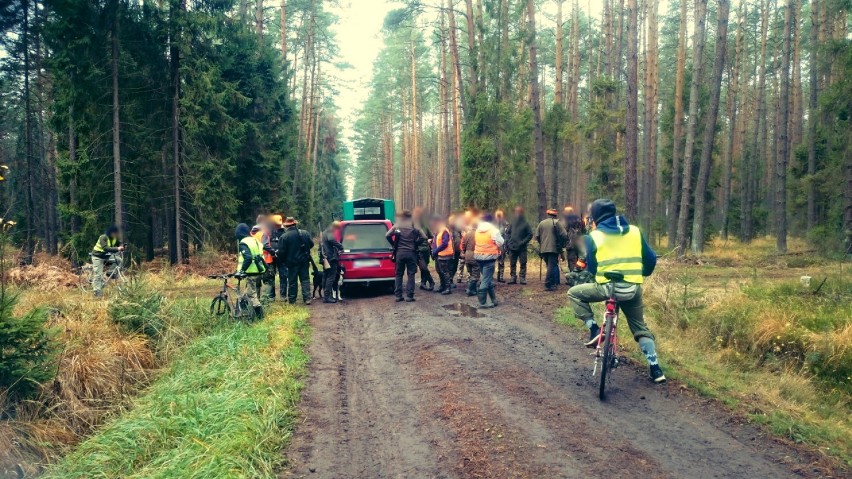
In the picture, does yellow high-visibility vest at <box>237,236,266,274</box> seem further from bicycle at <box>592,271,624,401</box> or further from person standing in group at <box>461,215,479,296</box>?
bicycle at <box>592,271,624,401</box>

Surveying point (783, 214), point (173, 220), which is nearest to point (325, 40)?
point (173, 220)

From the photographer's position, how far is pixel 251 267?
11336 millimetres

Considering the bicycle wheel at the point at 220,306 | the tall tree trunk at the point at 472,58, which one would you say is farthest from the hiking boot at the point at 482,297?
the tall tree trunk at the point at 472,58

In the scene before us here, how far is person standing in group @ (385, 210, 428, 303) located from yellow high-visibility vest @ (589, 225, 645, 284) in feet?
22.1

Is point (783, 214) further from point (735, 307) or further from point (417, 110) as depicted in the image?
point (417, 110)

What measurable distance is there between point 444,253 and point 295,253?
3.56 metres

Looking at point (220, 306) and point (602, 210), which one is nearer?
point (602, 210)

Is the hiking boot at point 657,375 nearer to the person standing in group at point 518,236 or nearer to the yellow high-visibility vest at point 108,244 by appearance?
the person standing in group at point 518,236

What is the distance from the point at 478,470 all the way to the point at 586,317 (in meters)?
3.10

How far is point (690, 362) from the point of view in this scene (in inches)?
324

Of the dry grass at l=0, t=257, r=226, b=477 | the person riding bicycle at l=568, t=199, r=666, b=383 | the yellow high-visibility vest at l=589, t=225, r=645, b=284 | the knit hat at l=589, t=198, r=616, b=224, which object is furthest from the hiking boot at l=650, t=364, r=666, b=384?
the dry grass at l=0, t=257, r=226, b=477

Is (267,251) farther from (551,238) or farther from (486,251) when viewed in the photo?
(551,238)

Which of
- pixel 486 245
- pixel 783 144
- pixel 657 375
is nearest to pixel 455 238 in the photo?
pixel 486 245

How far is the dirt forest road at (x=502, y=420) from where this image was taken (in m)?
4.88
